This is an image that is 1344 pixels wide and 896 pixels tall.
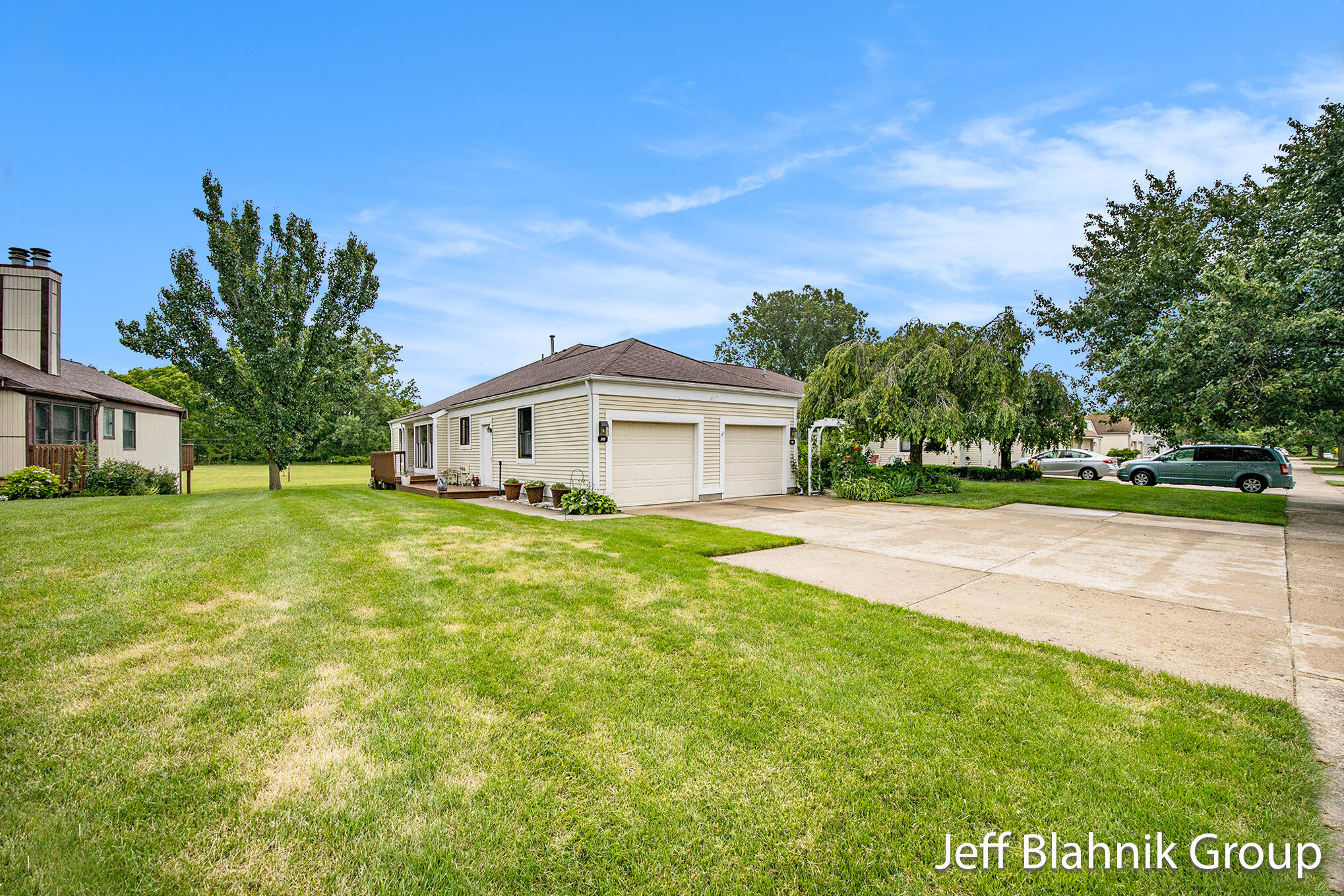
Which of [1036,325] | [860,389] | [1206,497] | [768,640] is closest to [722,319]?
[1036,325]

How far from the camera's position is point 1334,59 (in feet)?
34.1

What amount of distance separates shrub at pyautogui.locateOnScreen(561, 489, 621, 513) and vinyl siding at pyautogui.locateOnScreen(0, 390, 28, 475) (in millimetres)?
14537

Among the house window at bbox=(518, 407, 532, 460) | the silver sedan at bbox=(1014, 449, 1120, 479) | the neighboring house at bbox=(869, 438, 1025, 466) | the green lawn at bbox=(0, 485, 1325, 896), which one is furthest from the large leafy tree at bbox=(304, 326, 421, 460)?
the silver sedan at bbox=(1014, 449, 1120, 479)

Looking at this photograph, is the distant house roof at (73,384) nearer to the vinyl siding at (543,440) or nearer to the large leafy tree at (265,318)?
the large leafy tree at (265,318)

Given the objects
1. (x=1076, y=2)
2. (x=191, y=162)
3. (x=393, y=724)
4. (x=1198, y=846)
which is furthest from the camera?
(x=191, y=162)

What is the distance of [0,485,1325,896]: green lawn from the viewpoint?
71.6 inches

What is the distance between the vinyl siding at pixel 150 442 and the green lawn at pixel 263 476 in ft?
5.18

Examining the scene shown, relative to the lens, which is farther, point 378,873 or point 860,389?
point 860,389

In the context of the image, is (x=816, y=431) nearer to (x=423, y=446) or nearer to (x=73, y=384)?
(x=423, y=446)

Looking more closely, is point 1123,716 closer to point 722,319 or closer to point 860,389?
point 860,389

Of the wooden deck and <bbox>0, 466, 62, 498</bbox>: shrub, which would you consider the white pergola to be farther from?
<bbox>0, 466, 62, 498</bbox>: shrub

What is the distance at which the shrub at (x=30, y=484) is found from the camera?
1250cm

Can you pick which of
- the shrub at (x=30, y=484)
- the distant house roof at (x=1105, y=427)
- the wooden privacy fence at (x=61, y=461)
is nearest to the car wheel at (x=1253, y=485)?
the shrub at (x=30, y=484)

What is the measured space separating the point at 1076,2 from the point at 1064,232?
16.9m
